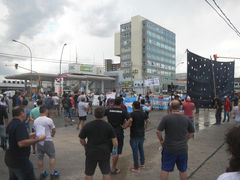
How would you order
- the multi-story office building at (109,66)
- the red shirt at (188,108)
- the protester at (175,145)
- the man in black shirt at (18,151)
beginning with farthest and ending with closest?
the multi-story office building at (109,66) < the red shirt at (188,108) < the protester at (175,145) < the man in black shirt at (18,151)

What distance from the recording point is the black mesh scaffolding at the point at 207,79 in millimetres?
9031

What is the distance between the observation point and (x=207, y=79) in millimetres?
9875

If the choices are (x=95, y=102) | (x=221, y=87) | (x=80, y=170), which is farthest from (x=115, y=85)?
(x=80, y=170)

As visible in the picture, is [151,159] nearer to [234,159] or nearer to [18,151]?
[18,151]

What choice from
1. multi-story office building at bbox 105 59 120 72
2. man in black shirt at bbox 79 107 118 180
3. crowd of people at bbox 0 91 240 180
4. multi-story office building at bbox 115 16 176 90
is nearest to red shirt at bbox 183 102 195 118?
crowd of people at bbox 0 91 240 180

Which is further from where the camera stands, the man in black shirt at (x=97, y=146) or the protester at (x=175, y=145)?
the protester at (x=175, y=145)

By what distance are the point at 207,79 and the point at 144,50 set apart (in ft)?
237

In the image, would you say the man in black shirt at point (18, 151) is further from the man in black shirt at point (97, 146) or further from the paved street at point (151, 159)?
the paved street at point (151, 159)

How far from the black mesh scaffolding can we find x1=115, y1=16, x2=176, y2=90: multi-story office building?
63.5m

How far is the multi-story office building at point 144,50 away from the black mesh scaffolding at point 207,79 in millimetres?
63487

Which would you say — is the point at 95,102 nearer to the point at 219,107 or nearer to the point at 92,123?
the point at 219,107

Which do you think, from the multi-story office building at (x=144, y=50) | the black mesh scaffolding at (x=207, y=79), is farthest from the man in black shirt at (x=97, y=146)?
the multi-story office building at (x=144, y=50)

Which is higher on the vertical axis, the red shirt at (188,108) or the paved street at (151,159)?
the red shirt at (188,108)

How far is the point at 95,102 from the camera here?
23344 mm
